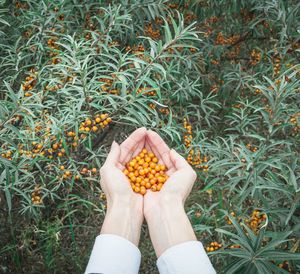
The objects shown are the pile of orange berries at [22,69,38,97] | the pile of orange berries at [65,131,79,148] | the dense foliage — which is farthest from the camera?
the pile of orange berries at [22,69,38,97]

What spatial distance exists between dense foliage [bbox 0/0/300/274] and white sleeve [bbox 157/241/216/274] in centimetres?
36

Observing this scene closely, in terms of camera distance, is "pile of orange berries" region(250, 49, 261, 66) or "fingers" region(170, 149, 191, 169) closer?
"fingers" region(170, 149, 191, 169)

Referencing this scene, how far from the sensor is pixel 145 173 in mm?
1827

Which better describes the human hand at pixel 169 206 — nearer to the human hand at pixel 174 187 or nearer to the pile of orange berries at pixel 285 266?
the human hand at pixel 174 187

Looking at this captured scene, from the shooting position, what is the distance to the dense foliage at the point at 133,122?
208cm

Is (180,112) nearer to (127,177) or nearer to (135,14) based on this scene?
(135,14)

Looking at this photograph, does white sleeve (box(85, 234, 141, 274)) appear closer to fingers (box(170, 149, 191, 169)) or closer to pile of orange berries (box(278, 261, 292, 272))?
fingers (box(170, 149, 191, 169))

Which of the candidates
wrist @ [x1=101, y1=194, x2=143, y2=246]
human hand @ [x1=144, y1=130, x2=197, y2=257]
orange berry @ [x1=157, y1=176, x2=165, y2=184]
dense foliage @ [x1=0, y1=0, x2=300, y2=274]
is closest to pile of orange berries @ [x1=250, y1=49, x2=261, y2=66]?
dense foliage @ [x1=0, y1=0, x2=300, y2=274]

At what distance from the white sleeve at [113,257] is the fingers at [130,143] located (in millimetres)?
481

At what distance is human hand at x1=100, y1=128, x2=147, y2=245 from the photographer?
1.58 m

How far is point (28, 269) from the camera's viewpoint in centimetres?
283

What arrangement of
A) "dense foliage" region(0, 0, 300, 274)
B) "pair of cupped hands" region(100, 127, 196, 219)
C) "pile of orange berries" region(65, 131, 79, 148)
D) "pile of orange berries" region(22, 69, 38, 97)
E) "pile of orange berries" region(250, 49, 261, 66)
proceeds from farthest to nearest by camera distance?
"pile of orange berries" region(250, 49, 261, 66) < "pile of orange berries" region(22, 69, 38, 97) < "pile of orange berries" region(65, 131, 79, 148) < "dense foliage" region(0, 0, 300, 274) < "pair of cupped hands" region(100, 127, 196, 219)

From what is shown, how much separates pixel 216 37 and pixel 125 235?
8.86ft

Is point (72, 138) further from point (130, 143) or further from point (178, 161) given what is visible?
point (178, 161)
